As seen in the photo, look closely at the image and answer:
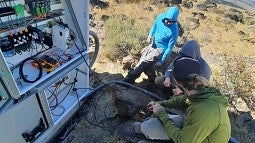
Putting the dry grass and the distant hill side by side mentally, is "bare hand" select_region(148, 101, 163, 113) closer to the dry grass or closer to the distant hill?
the dry grass

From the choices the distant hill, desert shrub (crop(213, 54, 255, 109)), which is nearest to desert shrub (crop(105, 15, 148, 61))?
desert shrub (crop(213, 54, 255, 109))

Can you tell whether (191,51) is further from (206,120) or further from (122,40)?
(122,40)

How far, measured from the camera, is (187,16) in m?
11.3

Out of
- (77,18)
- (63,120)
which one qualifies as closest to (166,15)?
(77,18)

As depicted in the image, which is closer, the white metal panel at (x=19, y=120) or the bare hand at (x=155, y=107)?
the white metal panel at (x=19, y=120)

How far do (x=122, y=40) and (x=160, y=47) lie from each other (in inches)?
61.8

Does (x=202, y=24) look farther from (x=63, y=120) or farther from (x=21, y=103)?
(x=21, y=103)

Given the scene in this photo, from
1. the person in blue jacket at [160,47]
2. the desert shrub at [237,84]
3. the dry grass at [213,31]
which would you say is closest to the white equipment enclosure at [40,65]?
the person in blue jacket at [160,47]

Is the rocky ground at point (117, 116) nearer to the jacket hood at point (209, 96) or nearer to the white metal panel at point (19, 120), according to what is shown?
the white metal panel at point (19, 120)

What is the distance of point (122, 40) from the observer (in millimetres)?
6328

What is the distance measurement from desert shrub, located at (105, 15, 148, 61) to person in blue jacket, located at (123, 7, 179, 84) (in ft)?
3.17

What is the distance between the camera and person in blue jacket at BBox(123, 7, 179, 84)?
4.85 m

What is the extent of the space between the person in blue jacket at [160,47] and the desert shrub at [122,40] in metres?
0.97

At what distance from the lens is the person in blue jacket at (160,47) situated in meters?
4.85
